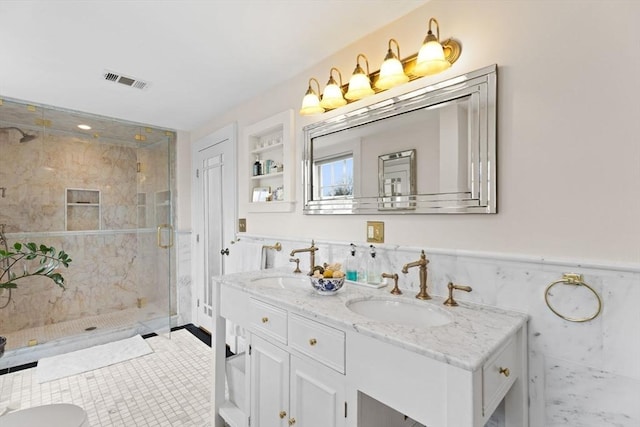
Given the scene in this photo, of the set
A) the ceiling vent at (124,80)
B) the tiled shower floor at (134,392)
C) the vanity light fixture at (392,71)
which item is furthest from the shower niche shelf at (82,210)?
the vanity light fixture at (392,71)

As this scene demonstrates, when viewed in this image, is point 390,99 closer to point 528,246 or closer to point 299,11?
point 299,11

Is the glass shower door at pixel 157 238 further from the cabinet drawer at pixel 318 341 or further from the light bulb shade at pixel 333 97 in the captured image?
the cabinet drawer at pixel 318 341

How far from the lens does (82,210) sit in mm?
3498

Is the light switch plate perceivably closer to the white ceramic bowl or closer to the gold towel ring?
the white ceramic bowl

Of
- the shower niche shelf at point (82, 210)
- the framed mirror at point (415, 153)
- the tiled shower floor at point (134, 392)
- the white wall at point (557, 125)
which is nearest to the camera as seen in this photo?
the white wall at point (557, 125)

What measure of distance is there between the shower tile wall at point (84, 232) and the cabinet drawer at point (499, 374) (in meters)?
3.39

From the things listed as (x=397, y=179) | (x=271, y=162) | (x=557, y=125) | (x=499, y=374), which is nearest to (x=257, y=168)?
(x=271, y=162)

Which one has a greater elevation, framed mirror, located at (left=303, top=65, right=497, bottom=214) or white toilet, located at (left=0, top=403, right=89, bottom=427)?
framed mirror, located at (left=303, top=65, right=497, bottom=214)

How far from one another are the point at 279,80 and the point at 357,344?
1.93 metres

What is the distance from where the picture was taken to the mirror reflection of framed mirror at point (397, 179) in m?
1.50

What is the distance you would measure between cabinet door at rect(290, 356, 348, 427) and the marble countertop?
211 mm

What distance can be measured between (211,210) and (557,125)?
9.58 feet

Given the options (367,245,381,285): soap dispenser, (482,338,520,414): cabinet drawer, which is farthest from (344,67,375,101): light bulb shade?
(482,338,520,414): cabinet drawer

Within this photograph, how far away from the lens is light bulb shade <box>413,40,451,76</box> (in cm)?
127
